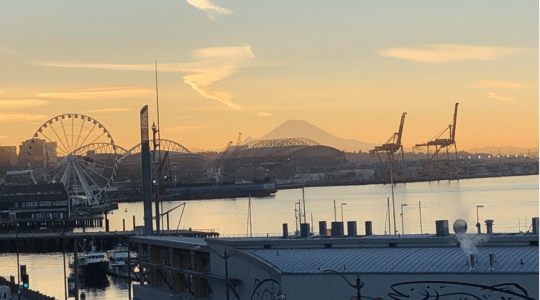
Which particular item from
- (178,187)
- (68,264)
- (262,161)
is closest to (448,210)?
(68,264)

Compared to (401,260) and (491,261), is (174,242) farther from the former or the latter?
(491,261)

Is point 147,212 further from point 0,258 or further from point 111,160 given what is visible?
point 111,160

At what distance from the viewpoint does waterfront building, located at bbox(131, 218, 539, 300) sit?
46.8 feet

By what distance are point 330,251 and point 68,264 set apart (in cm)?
2640

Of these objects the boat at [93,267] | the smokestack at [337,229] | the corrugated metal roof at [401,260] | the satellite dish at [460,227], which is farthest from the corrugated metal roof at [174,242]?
the boat at [93,267]

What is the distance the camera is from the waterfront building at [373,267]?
1427 centimetres

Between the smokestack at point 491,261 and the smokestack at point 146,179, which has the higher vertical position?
the smokestack at point 146,179

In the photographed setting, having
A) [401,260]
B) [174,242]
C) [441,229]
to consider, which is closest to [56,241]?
[174,242]

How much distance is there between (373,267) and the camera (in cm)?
1535

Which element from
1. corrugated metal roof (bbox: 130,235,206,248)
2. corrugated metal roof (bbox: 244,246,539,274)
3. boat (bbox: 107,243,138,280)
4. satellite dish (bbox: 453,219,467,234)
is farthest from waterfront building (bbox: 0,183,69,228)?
satellite dish (bbox: 453,219,467,234)

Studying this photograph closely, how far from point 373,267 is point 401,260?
0.44 m

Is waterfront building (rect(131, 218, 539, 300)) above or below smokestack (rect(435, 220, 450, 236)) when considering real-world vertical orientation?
below

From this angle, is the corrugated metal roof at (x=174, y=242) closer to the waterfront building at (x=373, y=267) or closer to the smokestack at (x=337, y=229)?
the waterfront building at (x=373, y=267)

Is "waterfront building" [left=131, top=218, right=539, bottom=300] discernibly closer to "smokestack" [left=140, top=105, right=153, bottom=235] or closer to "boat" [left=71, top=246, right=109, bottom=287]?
"smokestack" [left=140, top=105, right=153, bottom=235]
